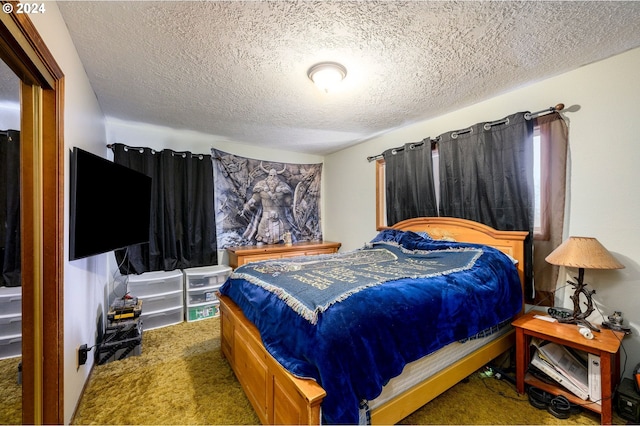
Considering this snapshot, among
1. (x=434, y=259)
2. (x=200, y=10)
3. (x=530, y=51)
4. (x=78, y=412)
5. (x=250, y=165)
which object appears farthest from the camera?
(x=250, y=165)

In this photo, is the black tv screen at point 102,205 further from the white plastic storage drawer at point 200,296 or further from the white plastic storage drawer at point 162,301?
the white plastic storage drawer at point 200,296

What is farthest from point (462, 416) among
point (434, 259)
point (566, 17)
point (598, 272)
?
point (566, 17)

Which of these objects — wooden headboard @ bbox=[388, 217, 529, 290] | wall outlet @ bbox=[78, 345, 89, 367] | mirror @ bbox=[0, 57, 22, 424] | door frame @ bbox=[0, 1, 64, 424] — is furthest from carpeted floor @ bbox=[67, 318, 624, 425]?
wooden headboard @ bbox=[388, 217, 529, 290]

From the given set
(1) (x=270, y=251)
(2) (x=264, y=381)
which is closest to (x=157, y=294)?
(1) (x=270, y=251)

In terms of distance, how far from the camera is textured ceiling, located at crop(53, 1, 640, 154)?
1.43 meters

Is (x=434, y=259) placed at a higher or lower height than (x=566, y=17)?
lower

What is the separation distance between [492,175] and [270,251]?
9.14 ft

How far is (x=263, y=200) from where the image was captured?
4152 mm

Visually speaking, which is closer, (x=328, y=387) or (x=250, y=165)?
(x=328, y=387)

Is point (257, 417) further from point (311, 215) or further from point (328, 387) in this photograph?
point (311, 215)

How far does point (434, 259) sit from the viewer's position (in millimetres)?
2354

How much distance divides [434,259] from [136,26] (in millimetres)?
2707

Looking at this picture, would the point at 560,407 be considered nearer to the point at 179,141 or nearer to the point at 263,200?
the point at 263,200

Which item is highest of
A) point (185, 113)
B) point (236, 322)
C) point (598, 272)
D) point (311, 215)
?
point (185, 113)
